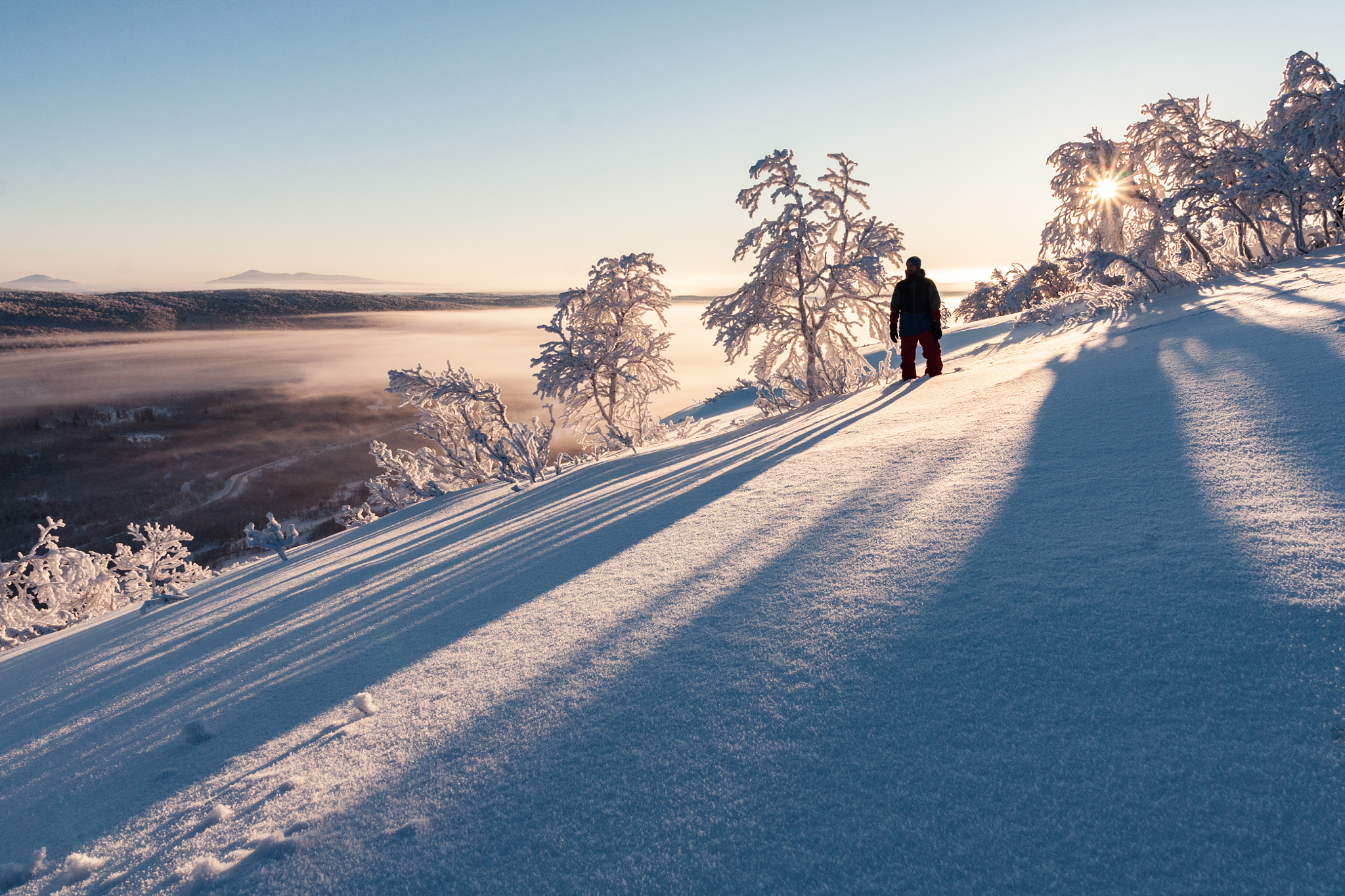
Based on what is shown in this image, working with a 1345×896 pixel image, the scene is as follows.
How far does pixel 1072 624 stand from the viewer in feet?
4.72

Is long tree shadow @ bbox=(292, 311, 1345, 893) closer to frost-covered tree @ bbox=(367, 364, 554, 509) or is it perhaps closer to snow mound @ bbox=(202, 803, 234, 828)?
snow mound @ bbox=(202, 803, 234, 828)

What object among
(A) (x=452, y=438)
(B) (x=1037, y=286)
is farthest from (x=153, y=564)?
(B) (x=1037, y=286)

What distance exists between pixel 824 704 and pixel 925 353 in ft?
19.2

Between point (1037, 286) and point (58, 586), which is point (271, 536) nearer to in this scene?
point (58, 586)

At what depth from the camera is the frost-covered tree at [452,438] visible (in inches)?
392

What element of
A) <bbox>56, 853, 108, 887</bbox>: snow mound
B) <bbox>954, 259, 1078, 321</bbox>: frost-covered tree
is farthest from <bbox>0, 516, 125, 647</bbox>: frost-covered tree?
<bbox>954, 259, 1078, 321</bbox>: frost-covered tree

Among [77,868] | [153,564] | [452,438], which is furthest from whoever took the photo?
[452,438]

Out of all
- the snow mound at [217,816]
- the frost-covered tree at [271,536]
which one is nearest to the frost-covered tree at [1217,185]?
the snow mound at [217,816]

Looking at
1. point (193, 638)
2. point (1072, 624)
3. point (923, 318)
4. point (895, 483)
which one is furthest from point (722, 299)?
point (1072, 624)

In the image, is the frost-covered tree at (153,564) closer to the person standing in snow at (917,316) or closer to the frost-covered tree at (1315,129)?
the person standing in snow at (917,316)

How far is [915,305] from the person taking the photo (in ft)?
21.5

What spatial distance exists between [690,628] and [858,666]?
0.55m

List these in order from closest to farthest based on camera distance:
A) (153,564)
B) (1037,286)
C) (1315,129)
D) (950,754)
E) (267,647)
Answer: (950,754) → (267,647) → (1315,129) → (153,564) → (1037,286)

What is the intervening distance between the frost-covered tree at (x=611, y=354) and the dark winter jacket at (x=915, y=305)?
27.4 ft
